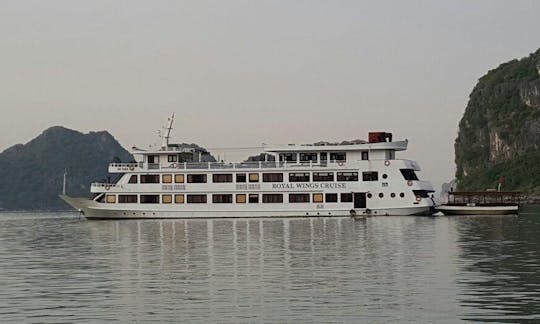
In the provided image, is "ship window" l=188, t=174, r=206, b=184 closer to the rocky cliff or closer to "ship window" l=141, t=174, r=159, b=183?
"ship window" l=141, t=174, r=159, b=183

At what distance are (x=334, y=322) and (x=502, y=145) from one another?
161885 millimetres

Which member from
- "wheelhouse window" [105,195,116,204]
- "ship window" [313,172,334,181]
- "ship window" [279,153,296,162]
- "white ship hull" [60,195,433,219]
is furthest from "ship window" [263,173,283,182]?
A: "wheelhouse window" [105,195,116,204]

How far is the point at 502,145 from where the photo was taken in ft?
561

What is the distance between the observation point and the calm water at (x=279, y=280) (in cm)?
1719

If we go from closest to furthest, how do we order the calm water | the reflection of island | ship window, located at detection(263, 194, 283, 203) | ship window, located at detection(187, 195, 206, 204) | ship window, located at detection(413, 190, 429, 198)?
the reflection of island, the calm water, ship window, located at detection(413, 190, 429, 198), ship window, located at detection(263, 194, 283, 203), ship window, located at detection(187, 195, 206, 204)

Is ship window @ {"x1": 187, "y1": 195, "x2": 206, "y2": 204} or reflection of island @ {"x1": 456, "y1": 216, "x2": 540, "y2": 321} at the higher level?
ship window @ {"x1": 187, "y1": 195, "x2": 206, "y2": 204}

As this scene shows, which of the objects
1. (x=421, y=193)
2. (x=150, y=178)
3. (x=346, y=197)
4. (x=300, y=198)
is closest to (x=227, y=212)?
(x=300, y=198)


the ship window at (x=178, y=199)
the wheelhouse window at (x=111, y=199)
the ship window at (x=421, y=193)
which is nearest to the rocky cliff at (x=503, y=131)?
the ship window at (x=421, y=193)

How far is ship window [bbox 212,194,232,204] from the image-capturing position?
67625 millimetres

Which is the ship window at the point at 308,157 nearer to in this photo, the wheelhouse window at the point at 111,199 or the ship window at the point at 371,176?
the ship window at the point at 371,176

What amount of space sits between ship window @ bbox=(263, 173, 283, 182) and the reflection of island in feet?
93.3

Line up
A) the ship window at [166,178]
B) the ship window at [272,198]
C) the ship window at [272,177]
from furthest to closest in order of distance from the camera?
the ship window at [166,178]
the ship window at [272,198]
the ship window at [272,177]

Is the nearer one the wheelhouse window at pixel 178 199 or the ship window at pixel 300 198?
the ship window at pixel 300 198

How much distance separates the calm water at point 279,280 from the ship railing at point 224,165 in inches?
1043
